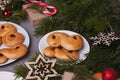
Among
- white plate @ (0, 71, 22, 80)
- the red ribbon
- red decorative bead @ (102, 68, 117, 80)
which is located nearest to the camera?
red decorative bead @ (102, 68, 117, 80)

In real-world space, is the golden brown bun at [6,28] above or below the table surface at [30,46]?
above

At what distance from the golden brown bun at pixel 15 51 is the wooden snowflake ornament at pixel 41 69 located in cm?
8

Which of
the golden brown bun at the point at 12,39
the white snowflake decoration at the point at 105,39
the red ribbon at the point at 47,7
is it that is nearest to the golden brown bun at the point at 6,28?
the golden brown bun at the point at 12,39

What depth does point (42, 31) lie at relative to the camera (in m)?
0.87

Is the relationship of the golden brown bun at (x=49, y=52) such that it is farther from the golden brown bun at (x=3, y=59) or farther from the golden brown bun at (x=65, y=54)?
the golden brown bun at (x=3, y=59)

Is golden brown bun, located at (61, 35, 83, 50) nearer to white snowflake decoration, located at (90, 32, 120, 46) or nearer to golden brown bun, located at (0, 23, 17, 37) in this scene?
white snowflake decoration, located at (90, 32, 120, 46)

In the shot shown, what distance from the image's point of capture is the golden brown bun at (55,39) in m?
0.79

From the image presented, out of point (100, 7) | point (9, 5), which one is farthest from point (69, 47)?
point (9, 5)

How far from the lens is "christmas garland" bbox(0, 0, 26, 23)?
906mm

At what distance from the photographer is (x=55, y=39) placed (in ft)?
2.60

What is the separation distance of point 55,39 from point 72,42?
0.05 m

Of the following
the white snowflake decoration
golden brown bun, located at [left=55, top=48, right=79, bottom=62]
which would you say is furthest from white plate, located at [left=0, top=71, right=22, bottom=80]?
the white snowflake decoration

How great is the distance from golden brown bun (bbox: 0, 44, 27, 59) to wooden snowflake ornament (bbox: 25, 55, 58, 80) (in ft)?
0.27

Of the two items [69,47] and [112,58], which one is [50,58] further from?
[112,58]
